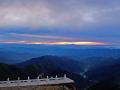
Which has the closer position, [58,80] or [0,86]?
[0,86]

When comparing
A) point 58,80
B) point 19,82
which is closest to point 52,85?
point 58,80

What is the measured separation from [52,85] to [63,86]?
144cm

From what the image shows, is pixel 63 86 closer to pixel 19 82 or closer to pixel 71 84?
pixel 71 84

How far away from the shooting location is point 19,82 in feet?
129

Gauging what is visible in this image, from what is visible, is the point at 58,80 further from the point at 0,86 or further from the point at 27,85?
the point at 0,86

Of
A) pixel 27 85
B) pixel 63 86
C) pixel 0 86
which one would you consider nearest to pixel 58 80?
pixel 63 86

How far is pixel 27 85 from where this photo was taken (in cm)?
3884

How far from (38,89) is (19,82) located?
2.49 meters

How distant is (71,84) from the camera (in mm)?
40531

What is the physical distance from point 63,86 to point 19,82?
5571 millimetres

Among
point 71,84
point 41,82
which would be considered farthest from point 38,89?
point 71,84

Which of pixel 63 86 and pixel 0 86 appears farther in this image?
pixel 63 86

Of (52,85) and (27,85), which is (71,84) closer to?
(52,85)

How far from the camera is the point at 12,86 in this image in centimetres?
3831
